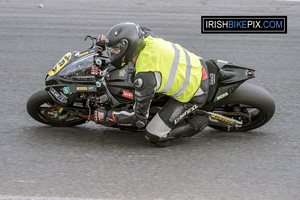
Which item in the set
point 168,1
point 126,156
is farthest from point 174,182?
point 168,1

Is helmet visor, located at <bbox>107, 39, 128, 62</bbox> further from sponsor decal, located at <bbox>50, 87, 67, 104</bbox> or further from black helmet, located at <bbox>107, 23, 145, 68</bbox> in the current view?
sponsor decal, located at <bbox>50, 87, 67, 104</bbox>

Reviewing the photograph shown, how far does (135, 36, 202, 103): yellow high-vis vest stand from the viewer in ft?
16.3

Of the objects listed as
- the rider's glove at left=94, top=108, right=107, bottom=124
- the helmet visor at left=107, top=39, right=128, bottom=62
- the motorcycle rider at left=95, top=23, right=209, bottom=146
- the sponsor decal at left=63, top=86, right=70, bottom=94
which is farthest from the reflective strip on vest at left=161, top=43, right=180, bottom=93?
the sponsor decal at left=63, top=86, right=70, bottom=94

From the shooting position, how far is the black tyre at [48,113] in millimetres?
5621

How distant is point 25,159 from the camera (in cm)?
519

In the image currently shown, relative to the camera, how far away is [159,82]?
495cm

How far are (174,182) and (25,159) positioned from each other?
158 cm

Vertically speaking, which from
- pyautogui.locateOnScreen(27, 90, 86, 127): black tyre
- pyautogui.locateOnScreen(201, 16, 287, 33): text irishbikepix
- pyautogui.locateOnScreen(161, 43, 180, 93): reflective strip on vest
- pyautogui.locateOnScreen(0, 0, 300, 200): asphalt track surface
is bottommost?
pyautogui.locateOnScreen(0, 0, 300, 200): asphalt track surface

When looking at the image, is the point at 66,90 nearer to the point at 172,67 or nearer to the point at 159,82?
the point at 159,82

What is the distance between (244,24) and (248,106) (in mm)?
5617

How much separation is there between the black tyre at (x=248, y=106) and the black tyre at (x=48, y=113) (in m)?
1.63

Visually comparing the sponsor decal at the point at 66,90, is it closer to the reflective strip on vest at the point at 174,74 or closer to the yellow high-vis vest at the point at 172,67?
the yellow high-vis vest at the point at 172,67

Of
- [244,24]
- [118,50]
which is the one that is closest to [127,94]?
[118,50]

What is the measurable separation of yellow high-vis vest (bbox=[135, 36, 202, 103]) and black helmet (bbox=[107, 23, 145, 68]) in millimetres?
108
